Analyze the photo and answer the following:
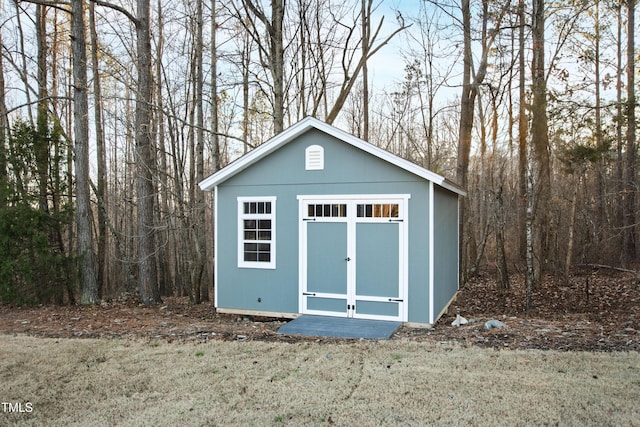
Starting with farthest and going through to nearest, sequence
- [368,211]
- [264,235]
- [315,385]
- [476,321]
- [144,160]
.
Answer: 1. [144,160]
2. [264,235]
3. [476,321]
4. [368,211]
5. [315,385]

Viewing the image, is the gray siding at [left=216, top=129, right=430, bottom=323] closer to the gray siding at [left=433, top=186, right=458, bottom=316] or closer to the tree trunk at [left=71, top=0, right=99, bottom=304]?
the gray siding at [left=433, top=186, right=458, bottom=316]

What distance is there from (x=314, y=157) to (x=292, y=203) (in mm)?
861

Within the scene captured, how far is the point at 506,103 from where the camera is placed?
15055mm

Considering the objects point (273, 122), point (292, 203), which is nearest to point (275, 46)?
point (273, 122)

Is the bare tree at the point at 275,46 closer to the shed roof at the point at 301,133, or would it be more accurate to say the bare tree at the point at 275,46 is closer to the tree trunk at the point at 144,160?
the tree trunk at the point at 144,160

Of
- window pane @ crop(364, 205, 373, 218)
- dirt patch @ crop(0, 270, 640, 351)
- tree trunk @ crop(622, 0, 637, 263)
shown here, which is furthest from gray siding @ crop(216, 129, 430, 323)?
tree trunk @ crop(622, 0, 637, 263)

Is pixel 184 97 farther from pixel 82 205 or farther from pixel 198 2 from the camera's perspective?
pixel 82 205

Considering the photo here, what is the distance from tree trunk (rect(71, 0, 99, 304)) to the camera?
9.78 meters

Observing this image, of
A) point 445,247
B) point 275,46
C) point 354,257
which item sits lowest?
point 354,257

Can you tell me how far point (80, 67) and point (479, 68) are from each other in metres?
9.63

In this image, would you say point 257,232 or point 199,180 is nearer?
point 257,232

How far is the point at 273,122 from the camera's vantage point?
13.5m

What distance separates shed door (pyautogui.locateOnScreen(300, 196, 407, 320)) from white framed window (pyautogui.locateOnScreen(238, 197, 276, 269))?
1.91ft

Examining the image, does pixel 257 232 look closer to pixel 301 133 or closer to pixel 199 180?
pixel 301 133
